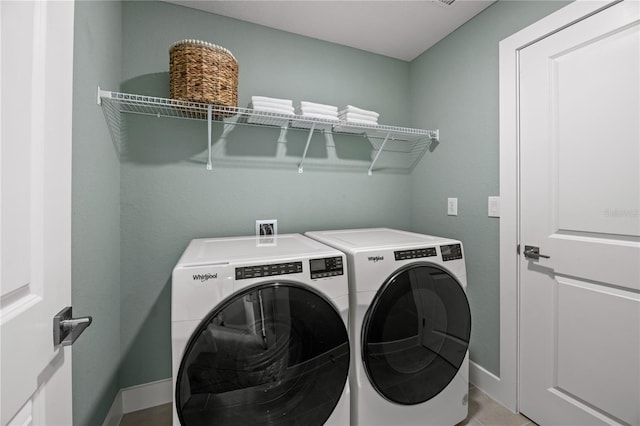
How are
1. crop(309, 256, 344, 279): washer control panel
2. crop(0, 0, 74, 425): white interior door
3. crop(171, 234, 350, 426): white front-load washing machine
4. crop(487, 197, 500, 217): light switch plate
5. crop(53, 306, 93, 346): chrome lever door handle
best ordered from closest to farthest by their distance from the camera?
crop(0, 0, 74, 425): white interior door → crop(53, 306, 93, 346): chrome lever door handle → crop(171, 234, 350, 426): white front-load washing machine → crop(309, 256, 344, 279): washer control panel → crop(487, 197, 500, 217): light switch plate

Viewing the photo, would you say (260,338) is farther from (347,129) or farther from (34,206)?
(347,129)

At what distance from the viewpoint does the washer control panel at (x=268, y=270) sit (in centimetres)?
107

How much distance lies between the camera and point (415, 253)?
1372 millimetres

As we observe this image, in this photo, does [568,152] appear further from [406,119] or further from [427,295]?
[406,119]

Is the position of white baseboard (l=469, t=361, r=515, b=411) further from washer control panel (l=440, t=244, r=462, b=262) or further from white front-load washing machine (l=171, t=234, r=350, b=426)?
white front-load washing machine (l=171, t=234, r=350, b=426)

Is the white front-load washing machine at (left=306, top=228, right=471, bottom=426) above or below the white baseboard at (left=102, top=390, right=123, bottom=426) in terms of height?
above

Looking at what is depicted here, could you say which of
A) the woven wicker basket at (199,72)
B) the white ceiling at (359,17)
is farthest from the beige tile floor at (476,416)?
the white ceiling at (359,17)

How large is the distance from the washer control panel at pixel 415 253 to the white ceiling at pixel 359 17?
1.54 m

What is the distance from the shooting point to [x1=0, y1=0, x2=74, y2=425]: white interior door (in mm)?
477

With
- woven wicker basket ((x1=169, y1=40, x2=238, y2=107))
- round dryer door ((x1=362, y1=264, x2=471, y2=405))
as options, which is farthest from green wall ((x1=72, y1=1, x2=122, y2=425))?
round dryer door ((x1=362, y1=264, x2=471, y2=405))

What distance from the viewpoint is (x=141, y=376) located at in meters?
1.68

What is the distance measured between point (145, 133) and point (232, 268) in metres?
1.18

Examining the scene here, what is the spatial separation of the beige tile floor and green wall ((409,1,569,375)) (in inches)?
8.6

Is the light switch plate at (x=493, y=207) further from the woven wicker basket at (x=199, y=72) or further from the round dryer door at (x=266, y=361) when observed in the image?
the woven wicker basket at (x=199, y=72)
